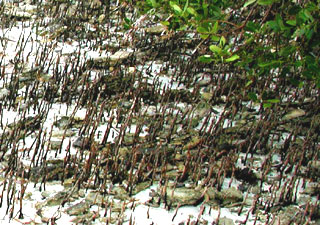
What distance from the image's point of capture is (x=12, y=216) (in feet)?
8.68

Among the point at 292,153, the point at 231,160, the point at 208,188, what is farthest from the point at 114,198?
the point at 292,153

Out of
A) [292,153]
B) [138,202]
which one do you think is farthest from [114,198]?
[292,153]

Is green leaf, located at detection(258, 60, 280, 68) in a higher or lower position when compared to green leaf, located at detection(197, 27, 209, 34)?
lower

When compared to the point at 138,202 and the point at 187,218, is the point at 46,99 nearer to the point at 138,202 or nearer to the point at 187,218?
the point at 138,202

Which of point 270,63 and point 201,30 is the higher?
point 201,30

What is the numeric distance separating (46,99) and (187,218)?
1778mm

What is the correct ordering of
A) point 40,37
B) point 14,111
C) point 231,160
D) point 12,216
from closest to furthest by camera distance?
point 12,216 → point 231,160 → point 14,111 → point 40,37

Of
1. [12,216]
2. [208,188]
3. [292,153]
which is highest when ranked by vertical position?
[292,153]

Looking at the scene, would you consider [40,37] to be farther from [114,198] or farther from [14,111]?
[114,198]

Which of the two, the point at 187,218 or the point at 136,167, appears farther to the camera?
the point at 136,167

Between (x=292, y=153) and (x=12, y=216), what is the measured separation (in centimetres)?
168

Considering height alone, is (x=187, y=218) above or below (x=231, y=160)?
below

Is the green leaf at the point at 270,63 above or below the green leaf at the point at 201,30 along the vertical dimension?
below

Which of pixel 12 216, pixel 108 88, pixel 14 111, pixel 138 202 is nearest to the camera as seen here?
pixel 12 216
